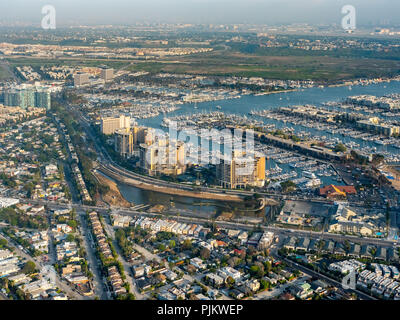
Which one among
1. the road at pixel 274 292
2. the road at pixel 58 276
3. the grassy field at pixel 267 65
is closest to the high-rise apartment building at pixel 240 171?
the road at pixel 274 292

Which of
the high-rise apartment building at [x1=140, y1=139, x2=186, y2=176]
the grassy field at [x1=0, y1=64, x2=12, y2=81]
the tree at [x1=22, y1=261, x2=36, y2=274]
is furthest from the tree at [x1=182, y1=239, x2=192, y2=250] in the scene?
the grassy field at [x1=0, y1=64, x2=12, y2=81]

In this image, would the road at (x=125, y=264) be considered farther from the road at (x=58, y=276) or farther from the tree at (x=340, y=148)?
the tree at (x=340, y=148)

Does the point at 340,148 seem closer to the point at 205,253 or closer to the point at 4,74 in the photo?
the point at 205,253

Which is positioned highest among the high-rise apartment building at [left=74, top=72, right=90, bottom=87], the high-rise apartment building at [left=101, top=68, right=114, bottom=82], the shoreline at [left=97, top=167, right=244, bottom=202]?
the high-rise apartment building at [left=101, top=68, right=114, bottom=82]

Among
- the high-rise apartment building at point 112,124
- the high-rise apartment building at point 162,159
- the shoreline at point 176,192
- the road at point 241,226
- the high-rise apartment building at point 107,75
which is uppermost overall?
the high-rise apartment building at point 107,75

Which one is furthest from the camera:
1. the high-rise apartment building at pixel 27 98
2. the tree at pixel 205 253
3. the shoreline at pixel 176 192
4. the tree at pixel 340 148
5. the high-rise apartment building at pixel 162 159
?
the high-rise apartment building at pixel 27 98

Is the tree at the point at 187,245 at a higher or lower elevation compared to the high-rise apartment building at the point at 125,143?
lower

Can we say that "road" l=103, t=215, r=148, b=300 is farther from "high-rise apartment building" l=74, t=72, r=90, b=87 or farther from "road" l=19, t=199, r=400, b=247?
"high-rise apartment building" l=74, t=72, r=90, b=87

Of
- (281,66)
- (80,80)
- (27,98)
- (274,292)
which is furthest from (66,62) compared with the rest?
(274,292)
